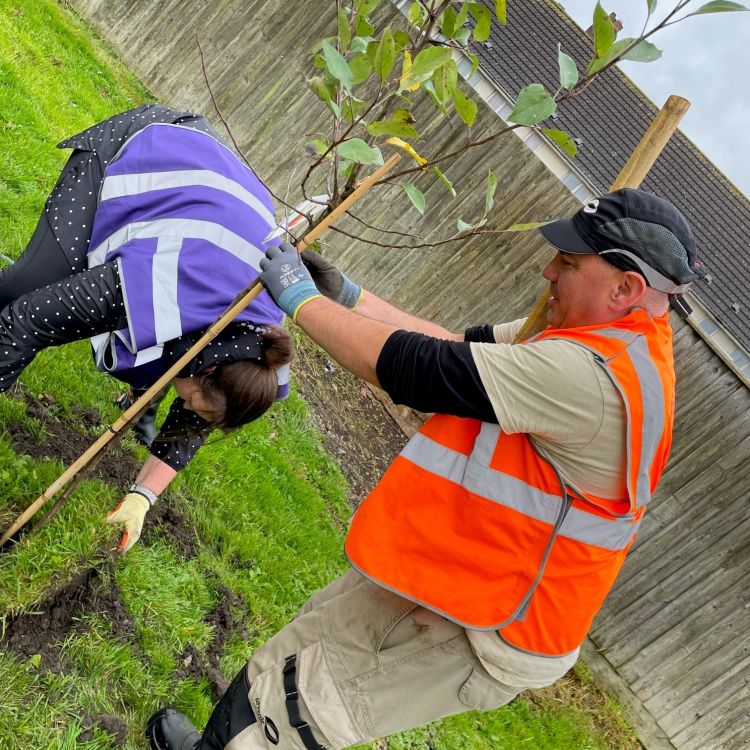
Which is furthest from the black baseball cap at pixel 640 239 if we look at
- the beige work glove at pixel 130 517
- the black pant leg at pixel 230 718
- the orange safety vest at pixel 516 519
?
the beige work glove at pixel 130 517

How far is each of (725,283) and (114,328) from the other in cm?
720

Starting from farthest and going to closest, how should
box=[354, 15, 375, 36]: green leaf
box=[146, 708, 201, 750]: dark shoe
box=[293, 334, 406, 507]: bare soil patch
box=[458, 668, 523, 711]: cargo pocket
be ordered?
box=[293, 334, 406, 507]: bare soil patch → box=[146, 708, 201, 750]: dark shoe → box=[458, 668, 523, 711]: cargo pocket → box=[354, 15, 375, 36]: green leaf

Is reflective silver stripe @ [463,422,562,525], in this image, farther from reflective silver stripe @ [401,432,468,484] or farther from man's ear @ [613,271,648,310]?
man's ear @ [613,271,648,310]

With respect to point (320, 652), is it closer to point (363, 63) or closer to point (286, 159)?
point (363, 63)

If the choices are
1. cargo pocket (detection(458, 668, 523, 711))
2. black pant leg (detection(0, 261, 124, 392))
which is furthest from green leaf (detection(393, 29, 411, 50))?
cargo pocket (detection(458, 668, 523, 711))

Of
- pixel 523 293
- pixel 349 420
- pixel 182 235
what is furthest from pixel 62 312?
pixel 523 293

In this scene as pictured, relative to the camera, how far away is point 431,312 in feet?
25.5

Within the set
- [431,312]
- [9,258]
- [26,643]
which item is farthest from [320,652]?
[431,312]

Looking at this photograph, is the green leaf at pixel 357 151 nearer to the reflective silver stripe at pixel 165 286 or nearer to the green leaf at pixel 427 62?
Answer: the green leaf at pixel 427 62

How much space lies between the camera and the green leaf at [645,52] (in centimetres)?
188

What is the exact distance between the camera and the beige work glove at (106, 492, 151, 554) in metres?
2.97

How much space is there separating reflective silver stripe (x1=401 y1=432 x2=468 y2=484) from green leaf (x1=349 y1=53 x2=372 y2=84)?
1.06m

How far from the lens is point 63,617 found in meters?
2.74

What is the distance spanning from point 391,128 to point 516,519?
116 centimetres
